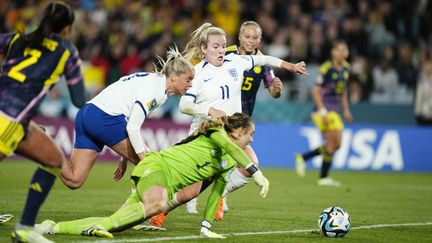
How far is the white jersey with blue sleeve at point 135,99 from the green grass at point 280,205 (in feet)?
3.63

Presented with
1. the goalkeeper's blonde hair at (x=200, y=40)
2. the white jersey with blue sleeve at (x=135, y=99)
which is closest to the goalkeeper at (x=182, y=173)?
the white jersey with blue sleeve at (x=135, y=99)

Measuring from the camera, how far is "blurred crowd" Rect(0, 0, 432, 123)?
2231 centimetres

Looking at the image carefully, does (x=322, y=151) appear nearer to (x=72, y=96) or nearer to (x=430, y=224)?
(x=430, y=224)

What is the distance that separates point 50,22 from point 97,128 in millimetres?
2006

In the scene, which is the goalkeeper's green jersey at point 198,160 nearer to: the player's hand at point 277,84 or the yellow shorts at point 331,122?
the player's hand at point 277,84

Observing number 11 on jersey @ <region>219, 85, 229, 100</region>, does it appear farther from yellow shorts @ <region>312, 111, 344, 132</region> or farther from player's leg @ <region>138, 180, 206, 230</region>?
yellow shorts @ <region>312, 111, 344, 132</region>

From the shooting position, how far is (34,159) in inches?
291

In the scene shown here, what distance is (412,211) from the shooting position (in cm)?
1197

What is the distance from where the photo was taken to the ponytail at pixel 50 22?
712cm

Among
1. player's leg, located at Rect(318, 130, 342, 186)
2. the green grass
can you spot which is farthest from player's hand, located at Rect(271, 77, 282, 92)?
player's leg, located at Rect(318, 130, 342, 186)

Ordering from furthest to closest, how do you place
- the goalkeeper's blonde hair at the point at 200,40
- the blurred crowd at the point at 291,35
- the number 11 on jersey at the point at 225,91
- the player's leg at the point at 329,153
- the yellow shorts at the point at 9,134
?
1. the blurred crowd at the point at 291,35
2. the player's leg at the point at 329,153
3. the goalkeeper's blonde hair at the point at 200,40
4. the number 11 on jersey at the point at 225,91
5. the yellow shorts at the point at 9,134

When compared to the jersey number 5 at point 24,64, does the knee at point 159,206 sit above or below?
below

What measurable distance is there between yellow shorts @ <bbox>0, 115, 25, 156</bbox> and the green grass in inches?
46.3

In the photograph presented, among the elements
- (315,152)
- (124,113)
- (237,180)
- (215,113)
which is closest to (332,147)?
(315,152)
